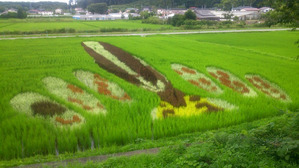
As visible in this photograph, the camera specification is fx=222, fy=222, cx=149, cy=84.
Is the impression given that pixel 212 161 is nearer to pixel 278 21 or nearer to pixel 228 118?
pixel 228 118

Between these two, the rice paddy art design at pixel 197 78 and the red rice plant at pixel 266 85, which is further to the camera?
the red rice plant at pixel 266 85

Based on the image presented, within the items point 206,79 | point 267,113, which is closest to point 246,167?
point 267,113

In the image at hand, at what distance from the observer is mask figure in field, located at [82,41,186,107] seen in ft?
25.5

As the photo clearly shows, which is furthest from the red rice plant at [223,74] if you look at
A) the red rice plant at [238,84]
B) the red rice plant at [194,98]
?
the red rice plant at [194,98]

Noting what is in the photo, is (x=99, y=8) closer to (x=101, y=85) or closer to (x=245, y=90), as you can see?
(x=101, y=85)

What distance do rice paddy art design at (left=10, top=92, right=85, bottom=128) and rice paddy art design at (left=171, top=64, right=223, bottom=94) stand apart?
16.3ft

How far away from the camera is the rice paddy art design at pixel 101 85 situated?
7.70 meters

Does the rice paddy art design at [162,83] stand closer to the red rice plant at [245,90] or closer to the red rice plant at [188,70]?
the red rice plant at [188,70]

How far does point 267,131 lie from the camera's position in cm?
459

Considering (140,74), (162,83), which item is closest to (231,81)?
(162,83)

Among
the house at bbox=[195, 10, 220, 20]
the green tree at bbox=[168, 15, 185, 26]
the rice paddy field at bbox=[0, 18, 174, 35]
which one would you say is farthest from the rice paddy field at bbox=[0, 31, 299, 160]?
the house at bbox=[195, 10, 220, 20]

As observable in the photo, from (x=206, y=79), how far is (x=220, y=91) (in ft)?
4.19

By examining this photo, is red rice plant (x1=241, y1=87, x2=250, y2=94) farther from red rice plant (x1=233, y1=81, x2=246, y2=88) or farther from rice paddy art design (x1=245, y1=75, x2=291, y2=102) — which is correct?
rice paddy art design (x1=245, y1=75, x2=291, y2=102)

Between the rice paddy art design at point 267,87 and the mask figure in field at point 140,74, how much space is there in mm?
3332
